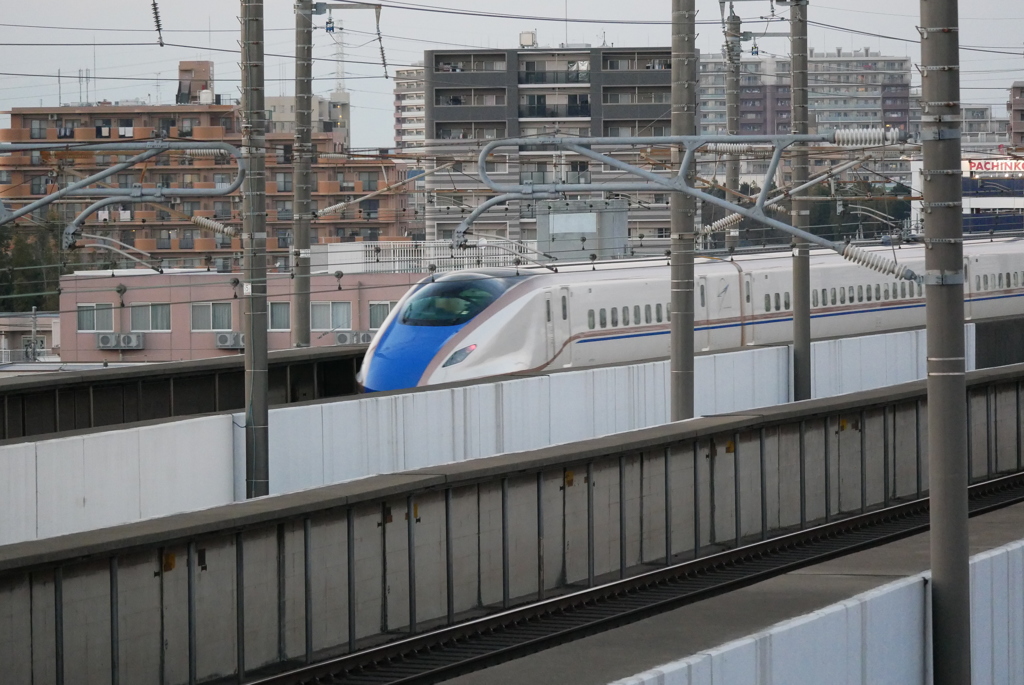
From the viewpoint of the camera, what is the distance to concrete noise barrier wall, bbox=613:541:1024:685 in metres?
7.80

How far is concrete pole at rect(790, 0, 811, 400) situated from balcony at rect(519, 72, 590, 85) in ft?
197

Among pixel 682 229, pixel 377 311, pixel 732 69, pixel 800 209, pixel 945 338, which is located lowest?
pixel 377 311

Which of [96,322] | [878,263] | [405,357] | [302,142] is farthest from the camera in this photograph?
[96,322]

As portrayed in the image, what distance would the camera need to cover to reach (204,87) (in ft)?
300

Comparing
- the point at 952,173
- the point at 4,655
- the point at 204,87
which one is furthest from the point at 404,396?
the point at 204,87

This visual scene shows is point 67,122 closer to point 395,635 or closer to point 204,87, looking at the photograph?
point 204,87

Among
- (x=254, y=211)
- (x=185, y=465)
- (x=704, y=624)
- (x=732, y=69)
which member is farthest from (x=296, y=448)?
(x=732, y=69)

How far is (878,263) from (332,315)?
4831 cm

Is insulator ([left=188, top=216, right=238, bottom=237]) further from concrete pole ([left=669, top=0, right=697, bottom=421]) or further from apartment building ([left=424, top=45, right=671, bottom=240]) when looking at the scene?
apartment building ([left=424, top=45, right=671, bottom=240])

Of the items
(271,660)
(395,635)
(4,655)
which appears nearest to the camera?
(4,655)

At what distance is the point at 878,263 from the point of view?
39.9ft

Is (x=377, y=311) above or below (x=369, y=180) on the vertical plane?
below

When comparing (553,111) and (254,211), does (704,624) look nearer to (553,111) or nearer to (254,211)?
(254,211)

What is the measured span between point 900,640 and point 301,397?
1722cm
